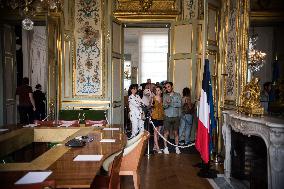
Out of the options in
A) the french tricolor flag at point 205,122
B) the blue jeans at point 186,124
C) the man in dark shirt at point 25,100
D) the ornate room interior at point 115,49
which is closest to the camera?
the french tricolor flag at point 205,122

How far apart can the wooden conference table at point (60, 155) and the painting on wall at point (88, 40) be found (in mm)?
3313

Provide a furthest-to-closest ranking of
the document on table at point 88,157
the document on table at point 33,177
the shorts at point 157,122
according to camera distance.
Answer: the shorts at point 157,122
the document on table at point 88,157
the document on table at point 33,177

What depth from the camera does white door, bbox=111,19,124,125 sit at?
783cm

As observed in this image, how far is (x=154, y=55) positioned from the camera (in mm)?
14758

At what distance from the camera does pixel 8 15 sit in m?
8.12

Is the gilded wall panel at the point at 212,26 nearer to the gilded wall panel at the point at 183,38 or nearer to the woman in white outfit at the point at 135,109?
the gilded wall panel at the point at 183,38

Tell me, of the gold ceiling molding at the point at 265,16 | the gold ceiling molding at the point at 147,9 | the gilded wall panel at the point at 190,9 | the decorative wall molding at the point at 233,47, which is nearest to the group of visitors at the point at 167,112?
the decorative wall molding at the point at 233,47

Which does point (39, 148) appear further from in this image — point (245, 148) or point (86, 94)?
point (245, 148)

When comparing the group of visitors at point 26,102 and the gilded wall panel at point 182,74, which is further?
the group of visitors at point 26,102

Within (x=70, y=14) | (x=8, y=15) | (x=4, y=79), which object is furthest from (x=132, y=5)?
(x=4, y=79)

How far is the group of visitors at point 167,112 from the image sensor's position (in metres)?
6.89

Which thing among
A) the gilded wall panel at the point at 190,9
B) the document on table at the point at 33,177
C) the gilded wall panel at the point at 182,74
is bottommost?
the document on table at the point at 33,177

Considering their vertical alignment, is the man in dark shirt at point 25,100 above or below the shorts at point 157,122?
above

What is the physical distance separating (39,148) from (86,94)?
2178 mm
